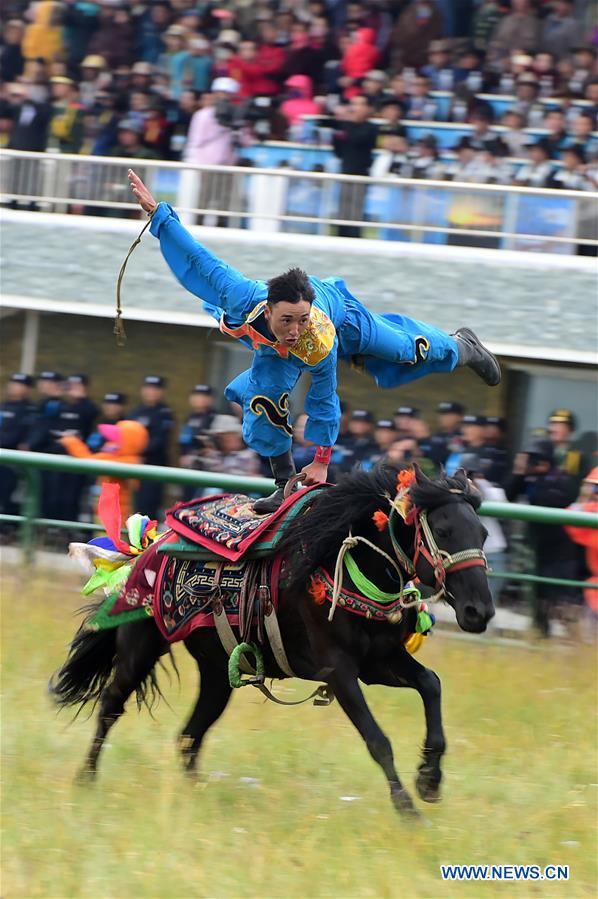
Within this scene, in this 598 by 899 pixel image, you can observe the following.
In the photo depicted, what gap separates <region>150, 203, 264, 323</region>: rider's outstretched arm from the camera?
5719mm

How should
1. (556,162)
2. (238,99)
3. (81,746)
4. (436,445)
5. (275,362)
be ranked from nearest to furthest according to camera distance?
(275,362)
(81,746)
(436,445)
(556,162)
(238,99)

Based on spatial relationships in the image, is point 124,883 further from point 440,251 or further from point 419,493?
point 440,251

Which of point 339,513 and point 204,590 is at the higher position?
point 339,513

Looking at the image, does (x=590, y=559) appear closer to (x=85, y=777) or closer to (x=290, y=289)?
(x=85, y=777)

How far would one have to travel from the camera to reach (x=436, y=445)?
387 inches

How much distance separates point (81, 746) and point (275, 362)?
90.8 inches

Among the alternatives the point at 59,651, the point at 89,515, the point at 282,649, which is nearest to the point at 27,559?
the point at 89,515

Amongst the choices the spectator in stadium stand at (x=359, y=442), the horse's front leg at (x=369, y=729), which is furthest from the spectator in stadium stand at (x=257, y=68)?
the horse's front leg at (x=369, y=729)

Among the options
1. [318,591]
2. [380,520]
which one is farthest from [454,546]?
[318,591]

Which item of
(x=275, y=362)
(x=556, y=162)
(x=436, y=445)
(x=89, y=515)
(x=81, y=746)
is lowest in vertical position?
(x=81, y=746)

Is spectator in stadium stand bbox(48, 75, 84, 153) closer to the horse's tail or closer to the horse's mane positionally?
the horse's tail

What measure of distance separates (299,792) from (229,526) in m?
1.20

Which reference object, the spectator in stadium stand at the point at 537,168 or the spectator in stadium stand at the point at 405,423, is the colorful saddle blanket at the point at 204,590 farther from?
the spectator in stadium stand at the point at 537,168

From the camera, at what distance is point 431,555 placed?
214 inches
